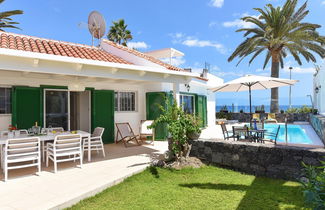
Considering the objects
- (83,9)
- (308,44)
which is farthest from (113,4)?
(308,44)

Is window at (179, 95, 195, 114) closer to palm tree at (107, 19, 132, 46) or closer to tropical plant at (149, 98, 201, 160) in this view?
tropical plant at (149, 98, 201, 160)

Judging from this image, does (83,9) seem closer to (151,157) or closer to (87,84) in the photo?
(87,84)

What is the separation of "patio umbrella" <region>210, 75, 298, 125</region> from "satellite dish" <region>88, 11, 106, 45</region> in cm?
633

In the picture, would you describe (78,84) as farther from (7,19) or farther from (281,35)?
(281,35)

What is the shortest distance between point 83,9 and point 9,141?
21372mm

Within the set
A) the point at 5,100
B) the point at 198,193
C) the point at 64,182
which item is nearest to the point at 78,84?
the point at 5,100

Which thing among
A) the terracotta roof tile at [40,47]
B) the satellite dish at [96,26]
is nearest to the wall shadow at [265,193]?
the terracotta roof tile at [40,47]

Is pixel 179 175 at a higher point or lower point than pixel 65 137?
lower

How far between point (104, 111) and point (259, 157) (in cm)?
702

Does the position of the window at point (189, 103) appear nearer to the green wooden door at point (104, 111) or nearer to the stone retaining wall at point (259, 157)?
the green wooden door at point (104, 111)

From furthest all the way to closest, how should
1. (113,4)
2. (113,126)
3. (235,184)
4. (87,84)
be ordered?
(113,4)
(113,126)
(87,84)
(235,184)

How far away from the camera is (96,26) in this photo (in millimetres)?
11031

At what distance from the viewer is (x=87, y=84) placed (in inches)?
379

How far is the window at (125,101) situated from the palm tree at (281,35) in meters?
11.8
